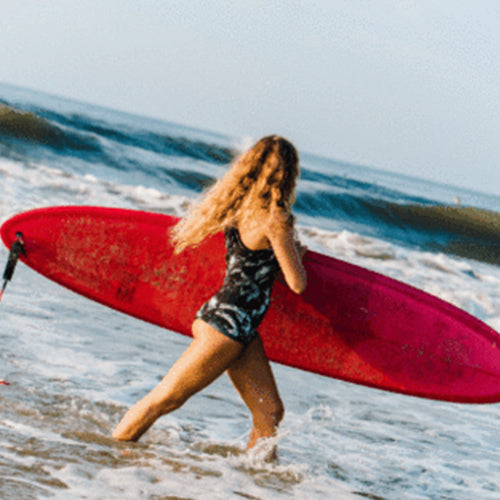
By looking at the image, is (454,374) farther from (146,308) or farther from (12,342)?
(12,342)

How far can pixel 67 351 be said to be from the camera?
4.52m

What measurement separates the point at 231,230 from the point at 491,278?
37.4 ft

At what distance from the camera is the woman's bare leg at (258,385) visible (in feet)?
10.3

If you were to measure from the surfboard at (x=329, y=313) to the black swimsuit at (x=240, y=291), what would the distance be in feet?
2.79

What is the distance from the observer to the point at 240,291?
116 inches

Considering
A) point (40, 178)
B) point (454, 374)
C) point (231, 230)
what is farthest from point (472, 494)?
point (40, 178)

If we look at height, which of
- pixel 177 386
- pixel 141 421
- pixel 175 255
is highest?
pixel 175 255

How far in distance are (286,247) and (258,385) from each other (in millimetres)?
720

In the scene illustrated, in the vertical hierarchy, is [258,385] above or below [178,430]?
above

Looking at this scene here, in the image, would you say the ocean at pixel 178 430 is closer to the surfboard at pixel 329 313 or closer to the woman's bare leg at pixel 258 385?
the woman's bare leg at pixel 258 385

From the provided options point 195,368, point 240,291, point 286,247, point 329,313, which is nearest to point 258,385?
point 195,368

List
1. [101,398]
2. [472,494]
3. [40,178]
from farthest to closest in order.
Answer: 1. [40,178]
2. [101,398]
3. [472,494]

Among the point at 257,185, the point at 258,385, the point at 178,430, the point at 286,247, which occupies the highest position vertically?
the point at 257,185

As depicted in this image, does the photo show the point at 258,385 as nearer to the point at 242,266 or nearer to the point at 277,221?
the point at 242,266
